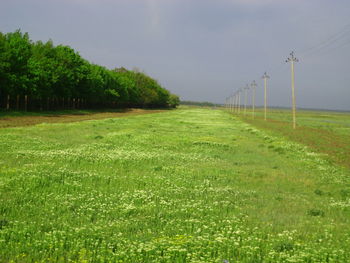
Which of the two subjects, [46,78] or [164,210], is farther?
[46,78]

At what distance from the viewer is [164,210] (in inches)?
436

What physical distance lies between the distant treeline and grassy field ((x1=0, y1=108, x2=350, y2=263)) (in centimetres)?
4412

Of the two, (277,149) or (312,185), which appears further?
(277,149)

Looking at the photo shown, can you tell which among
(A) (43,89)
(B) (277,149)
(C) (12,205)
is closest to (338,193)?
(C) (12,205)

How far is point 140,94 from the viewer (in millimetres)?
156750

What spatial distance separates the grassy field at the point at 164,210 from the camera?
7930 millimetres

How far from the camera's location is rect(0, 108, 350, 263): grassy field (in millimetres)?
7930

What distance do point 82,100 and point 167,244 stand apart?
322ft

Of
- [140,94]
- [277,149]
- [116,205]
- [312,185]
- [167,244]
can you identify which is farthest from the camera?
[140,94]

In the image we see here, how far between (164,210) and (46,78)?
65.5 metres

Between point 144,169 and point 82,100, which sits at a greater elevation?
point 82,100

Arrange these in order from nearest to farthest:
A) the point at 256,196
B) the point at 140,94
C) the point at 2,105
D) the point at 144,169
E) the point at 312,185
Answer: the point at 256,196
the point at 312,185
the point at 144,169
the point at 2,105
the point at 140,94

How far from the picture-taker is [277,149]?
1203 inches

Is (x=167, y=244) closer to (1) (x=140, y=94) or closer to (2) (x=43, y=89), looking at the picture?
(2) (x=43, y=89)
